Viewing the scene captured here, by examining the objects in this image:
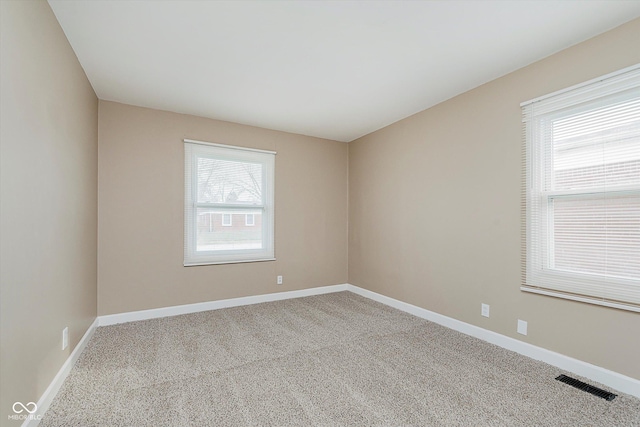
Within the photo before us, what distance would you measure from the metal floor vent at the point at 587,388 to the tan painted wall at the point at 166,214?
3.21 metres

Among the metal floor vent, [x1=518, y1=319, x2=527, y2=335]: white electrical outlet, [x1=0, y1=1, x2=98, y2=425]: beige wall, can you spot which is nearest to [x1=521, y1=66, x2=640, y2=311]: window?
[x1=518, y1=319, x2=527, y2=335]: white electrical outlet

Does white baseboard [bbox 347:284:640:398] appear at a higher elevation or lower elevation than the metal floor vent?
higher

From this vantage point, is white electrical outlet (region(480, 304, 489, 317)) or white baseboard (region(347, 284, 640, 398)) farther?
white electrical outlet (region(480, 304, 489, 317))

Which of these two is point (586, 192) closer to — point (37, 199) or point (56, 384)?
point (37, 199)

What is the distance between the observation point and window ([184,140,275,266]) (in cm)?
393

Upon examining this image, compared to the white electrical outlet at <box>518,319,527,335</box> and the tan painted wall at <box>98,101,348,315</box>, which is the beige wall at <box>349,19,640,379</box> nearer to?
the white electrical outlet at <box>518,319,527,335</box>

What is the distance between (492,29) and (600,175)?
1332 millimetres

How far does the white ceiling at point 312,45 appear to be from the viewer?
199 centimetres

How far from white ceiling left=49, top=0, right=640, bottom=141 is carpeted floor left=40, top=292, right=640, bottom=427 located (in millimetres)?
2526

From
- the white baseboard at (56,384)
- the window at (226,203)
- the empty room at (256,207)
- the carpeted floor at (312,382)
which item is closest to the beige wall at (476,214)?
the empty room at (256,207)

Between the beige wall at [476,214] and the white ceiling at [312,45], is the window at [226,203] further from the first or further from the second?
the beige wall at [476,214]

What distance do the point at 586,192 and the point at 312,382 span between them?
250 centimetres

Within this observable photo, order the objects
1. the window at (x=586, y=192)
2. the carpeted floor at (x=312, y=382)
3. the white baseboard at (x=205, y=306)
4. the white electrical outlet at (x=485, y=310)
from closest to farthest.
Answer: the carpeted floor at (x=312, y=382) → the window at (x=586, y=192) → the white electrical outlet at (x=485, y=310) → the white baseboard at (x=205, y=306)

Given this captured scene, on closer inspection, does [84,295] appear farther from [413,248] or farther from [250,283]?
[413,248]
